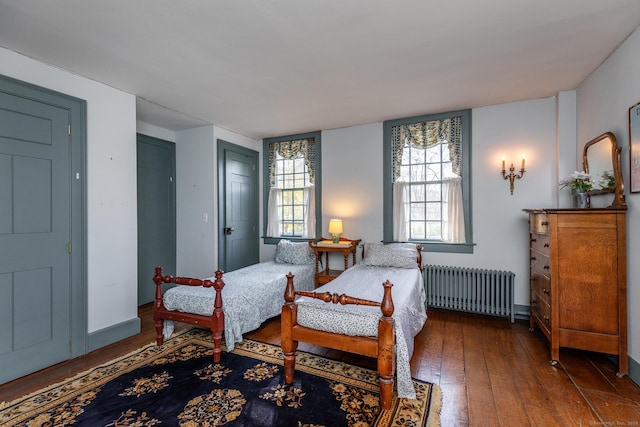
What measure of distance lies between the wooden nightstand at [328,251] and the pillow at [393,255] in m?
0.40

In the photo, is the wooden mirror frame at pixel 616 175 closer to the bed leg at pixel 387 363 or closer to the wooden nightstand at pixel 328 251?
the bed leg at pixel 387 363

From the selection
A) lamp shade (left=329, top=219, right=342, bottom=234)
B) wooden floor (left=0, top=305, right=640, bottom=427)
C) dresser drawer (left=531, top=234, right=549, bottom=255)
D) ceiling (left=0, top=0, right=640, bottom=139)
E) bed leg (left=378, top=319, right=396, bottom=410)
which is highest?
ceiling (left=0, top=0, right=640, bottom=139)

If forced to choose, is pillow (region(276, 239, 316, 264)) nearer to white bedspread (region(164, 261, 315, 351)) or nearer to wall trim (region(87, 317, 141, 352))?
white bedspread (region(164, 261, 315, 351))

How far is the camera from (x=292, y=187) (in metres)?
5.22

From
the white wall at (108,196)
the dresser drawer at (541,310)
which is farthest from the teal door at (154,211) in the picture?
the dresser drawer at (541,310)

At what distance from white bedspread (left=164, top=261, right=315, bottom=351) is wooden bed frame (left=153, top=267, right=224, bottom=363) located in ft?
0.17

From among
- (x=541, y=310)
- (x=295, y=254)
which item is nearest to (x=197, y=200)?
(x=295, y=254)

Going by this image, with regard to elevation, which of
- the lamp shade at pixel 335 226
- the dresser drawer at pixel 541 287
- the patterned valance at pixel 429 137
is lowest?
the dresser drawer at pixel 541 287

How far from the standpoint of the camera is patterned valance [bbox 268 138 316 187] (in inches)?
197

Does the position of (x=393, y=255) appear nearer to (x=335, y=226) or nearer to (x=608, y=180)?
(x=335, y=226)

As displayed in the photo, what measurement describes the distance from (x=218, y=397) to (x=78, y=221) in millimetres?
2190

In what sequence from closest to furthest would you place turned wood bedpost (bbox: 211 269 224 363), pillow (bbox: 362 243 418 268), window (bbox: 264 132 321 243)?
turned wood bedpost (bbox: 211 269 224 363)
pillow (bbox: 362 243 418 268)
window (bbox: 264 132 321 243)

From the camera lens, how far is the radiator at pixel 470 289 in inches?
143

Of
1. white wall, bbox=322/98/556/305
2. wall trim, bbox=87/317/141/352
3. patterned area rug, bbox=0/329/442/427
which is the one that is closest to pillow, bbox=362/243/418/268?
white wall, bbox=322/98/556/305
